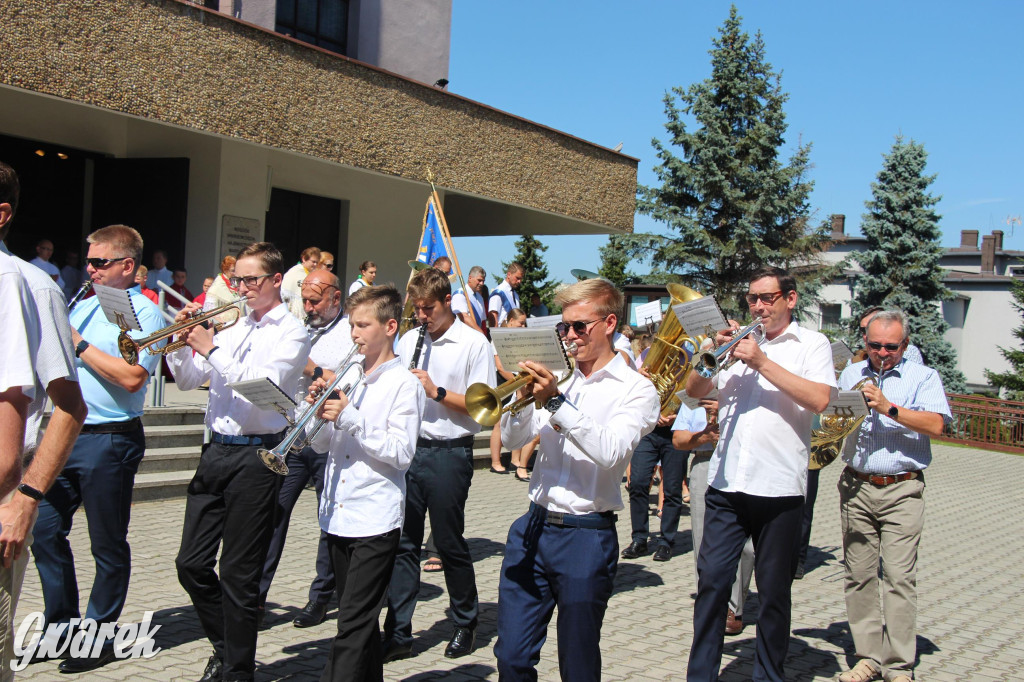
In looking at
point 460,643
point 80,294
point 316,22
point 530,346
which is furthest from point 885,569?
point 316,22

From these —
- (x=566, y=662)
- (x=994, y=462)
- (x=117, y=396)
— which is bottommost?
(x=994, y=462)

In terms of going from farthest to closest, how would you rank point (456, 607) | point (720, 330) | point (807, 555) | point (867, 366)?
point (807, 555)
point (867, 366)
point (456, 607)
point (720, 330)

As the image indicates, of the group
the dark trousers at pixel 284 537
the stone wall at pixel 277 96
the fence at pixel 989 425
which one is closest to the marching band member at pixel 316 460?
the dark trousers at pixel 284 537

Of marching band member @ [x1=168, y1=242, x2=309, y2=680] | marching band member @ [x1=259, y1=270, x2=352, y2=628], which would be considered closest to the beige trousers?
marching band member @ [x1=259, y1=270, x2=352, y2=628]

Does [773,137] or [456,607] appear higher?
[773,137]

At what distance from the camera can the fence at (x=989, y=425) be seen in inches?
838

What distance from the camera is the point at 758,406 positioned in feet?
15.6

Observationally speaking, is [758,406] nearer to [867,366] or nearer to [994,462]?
[867,366]

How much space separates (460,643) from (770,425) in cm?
222

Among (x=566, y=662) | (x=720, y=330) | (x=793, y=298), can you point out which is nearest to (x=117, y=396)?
(x=566, y=662)

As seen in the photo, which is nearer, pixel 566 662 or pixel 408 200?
pixel 566 662

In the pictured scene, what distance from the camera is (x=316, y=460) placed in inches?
246

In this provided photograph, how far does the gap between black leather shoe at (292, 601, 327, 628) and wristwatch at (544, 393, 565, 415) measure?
10.3 ft

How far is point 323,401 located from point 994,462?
1812 cm
